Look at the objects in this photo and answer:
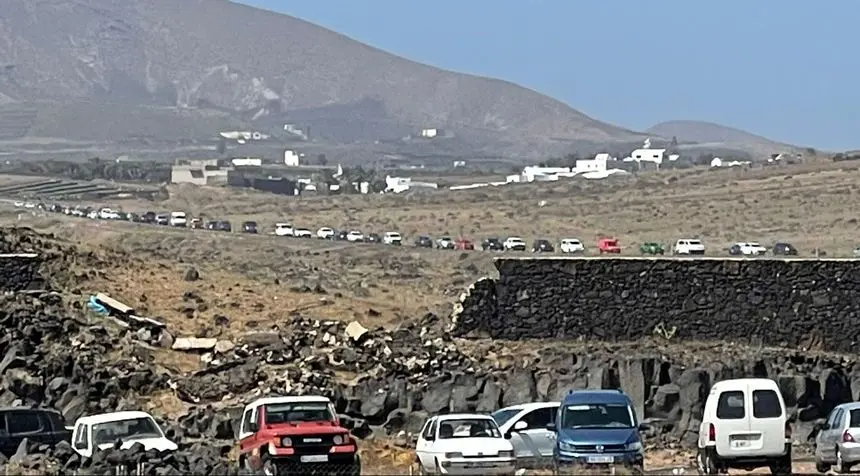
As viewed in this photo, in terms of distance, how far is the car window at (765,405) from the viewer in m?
28.2

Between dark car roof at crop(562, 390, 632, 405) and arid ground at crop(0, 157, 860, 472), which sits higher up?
dark car roof at crop(562, 390, 632, 405)

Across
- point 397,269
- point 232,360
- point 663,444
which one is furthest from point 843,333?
point 397,269

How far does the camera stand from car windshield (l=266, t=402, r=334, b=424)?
94.5ft

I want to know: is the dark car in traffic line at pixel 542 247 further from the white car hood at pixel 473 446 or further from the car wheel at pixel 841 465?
the white car hood at pixel 473 446

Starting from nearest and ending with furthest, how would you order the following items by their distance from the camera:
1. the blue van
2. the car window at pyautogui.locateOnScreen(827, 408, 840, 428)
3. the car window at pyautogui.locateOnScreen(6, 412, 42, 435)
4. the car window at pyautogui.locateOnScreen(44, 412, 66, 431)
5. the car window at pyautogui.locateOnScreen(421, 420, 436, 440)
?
the blue van, the car window at pyautogui.locateOnScreen(421, 420, 436, 440), the car window at pyautogui.locateOnScreen(827, 408, 840, 428), the car window at pyautogui.locateOnScreen(6, 412, 42, 435), the car window at pyautogui.locateOnScreen(44, 412, 66, 431)

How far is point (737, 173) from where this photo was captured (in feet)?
424

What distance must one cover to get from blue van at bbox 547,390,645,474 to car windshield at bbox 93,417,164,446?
6506 mm

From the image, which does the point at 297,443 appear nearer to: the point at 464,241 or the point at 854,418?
the point at 854,418

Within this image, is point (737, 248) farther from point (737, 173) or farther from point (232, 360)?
point (737, 173)

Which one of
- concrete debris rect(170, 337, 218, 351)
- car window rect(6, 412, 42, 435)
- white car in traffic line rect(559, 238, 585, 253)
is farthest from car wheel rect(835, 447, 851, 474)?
white car in traffic line rect(559, 238, 585, 253)

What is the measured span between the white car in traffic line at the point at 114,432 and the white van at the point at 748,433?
27.2 ft

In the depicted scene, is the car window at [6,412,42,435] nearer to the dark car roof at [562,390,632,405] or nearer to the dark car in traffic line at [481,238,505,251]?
the dark car roof at [562,390,632,405]

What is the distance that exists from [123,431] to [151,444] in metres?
1.14

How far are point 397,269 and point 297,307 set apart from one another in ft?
74.9
